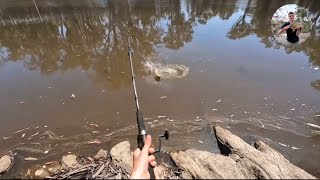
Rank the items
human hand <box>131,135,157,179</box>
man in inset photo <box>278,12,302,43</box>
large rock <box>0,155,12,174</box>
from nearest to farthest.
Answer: human hand <box>131,135,157,179</box> < large rock <box>0,155,12,174</box> < man in inset photo <box>278,12,302,43</box>

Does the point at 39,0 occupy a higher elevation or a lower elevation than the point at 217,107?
higher

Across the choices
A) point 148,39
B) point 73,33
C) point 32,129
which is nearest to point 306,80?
point 148,39

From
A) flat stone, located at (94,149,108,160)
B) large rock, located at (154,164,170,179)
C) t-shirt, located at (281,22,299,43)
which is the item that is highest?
t-shirt, located at (281,22,299,43)

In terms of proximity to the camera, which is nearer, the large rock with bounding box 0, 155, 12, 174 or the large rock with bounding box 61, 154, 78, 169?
the large rock with bounding box 61, 154, 78, 169

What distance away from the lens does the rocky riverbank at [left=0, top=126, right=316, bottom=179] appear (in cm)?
496

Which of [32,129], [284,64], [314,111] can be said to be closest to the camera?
[32,129]

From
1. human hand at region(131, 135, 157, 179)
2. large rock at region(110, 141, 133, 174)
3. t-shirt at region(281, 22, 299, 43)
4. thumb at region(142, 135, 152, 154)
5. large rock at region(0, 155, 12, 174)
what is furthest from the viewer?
t-shirt at region(281, 22, 299, 43)

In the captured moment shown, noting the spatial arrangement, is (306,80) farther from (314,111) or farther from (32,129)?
(32,129)

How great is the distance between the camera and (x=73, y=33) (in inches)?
453

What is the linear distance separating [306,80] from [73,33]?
27.0 ft

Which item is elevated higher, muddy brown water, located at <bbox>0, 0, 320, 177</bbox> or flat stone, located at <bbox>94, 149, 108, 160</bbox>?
muddy brown water, located at <bbox>0, 0, 320, 177</bbox>

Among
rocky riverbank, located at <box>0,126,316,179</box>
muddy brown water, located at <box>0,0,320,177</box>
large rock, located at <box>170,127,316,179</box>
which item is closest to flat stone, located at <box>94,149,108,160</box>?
rocky riverbank, located at <box>0,126,316,179</box>

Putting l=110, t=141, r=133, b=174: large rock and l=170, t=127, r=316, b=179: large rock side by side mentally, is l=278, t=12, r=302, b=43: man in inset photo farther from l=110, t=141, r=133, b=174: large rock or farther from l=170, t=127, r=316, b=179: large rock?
l=110, t=141, r=133, b=174: large rock

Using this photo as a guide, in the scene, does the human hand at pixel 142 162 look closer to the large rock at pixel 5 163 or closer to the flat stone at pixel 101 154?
the flat stone at pixel 101 154
